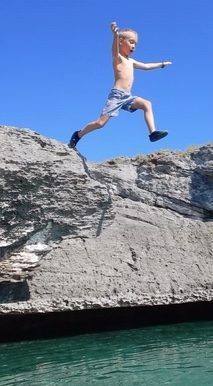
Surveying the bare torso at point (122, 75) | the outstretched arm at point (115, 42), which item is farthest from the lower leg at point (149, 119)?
the outstretched arm at point (115, 42)

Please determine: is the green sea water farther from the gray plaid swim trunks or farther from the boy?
the gray plaid swim trunks

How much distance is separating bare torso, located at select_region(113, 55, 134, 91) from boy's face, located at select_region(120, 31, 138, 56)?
0.40 feet

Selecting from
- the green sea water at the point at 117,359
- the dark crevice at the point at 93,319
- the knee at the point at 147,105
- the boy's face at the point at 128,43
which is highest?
the boy's face at the point at 128,43

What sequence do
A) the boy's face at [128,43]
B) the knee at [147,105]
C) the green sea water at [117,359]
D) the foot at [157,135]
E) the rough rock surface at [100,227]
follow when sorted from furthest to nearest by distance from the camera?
the boy's face at [128,43] → the knee at [147,105] → the rough rock surface at [100,227] → the foot at [157,135] → the green sea water at [117,359]

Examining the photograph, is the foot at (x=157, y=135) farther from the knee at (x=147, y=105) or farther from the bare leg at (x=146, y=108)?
the knee at (x=147, y=105)

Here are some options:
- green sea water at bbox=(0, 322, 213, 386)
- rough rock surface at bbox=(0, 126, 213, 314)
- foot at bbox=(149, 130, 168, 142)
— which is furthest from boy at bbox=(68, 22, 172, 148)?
green sea water at bbox=(0, 322, 213, 386)

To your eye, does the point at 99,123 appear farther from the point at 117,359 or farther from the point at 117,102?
the point at 117,359

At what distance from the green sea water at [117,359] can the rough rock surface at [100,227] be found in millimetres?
480

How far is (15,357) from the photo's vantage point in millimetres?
6207

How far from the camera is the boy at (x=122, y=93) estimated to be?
6.66 m

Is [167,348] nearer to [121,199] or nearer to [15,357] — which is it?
[15,357]

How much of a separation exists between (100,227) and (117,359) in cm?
194

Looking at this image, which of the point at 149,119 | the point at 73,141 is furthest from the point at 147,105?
the point at 73,141

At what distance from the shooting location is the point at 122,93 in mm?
6742
